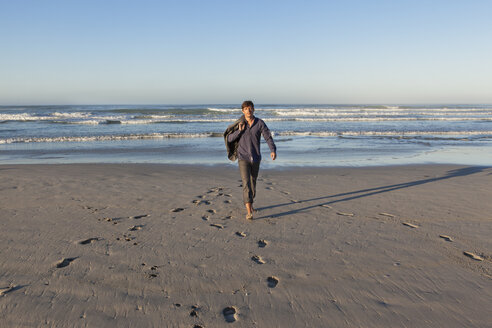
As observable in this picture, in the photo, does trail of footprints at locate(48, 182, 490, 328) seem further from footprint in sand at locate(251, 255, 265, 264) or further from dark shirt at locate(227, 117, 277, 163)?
dark shirt at locate(227, 117, 277, 163)

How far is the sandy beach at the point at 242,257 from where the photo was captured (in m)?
2.82

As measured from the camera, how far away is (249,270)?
356 cm

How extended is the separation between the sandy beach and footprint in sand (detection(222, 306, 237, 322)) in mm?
14

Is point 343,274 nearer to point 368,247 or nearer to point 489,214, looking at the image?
point 368,247

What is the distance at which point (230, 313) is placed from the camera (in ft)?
9.21

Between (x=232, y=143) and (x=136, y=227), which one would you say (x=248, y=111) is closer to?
(x=232, y=143)

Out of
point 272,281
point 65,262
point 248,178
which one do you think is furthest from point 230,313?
point 248,178

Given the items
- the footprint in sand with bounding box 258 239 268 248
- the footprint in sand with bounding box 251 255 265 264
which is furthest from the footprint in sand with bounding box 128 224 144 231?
the footprint in sand with bounding box 251 255 265 264

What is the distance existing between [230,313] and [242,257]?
1085mm

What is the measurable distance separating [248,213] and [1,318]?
3.27 m

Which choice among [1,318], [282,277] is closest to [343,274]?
[282,277]

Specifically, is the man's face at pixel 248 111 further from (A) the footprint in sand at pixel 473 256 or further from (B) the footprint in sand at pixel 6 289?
(B) the footprint in sand at pixel 6 289

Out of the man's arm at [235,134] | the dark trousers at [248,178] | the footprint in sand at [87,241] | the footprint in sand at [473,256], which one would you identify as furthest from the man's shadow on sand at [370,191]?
the footprint in sand at [473,256]

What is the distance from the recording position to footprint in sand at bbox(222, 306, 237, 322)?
273 centimetres
